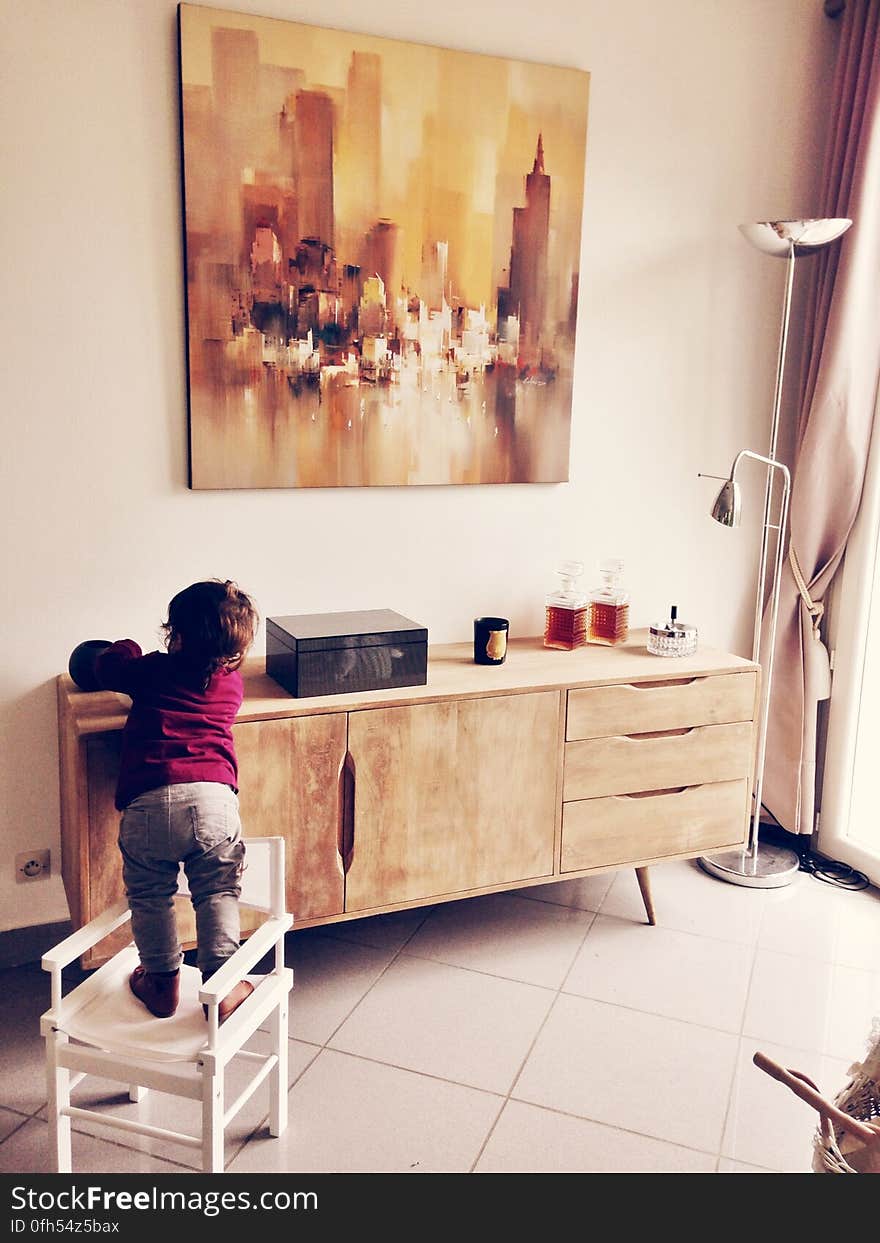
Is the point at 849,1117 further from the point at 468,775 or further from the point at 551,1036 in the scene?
the point at 468,775

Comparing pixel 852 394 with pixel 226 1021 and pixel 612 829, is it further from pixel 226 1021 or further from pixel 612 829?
pixel 226 1021

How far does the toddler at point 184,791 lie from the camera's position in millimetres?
1889

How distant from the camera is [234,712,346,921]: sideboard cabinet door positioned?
2.24 meters

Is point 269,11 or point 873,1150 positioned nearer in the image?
point 873,1150

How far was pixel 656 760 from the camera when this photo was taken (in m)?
2.65

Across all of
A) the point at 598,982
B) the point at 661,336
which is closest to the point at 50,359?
the point at 661,336

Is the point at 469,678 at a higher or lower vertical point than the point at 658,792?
higher

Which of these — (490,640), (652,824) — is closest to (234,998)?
(490,640)

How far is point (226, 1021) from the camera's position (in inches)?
70.2

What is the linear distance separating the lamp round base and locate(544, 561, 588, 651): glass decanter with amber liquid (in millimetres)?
769

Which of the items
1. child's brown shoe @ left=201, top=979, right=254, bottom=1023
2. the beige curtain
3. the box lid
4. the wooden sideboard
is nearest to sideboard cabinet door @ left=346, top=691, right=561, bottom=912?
the wooden sideboard

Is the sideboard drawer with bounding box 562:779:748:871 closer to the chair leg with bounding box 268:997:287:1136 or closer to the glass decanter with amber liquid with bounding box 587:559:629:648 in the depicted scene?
the glass decanter with amber liquid with bounding box 587:559:629:648

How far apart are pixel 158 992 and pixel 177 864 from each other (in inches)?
8.7
